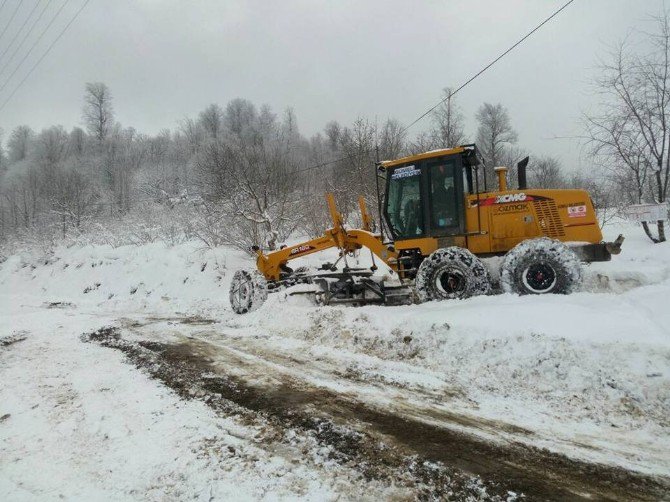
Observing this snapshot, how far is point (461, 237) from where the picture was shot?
7910 mm

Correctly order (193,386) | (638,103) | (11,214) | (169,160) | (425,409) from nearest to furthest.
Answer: (425,409)
(193,386)
(638,103)
(11,214)
(169,160)

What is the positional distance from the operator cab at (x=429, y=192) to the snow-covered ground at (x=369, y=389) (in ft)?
5.96

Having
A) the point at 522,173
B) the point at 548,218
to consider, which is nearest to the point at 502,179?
the point at 522,173

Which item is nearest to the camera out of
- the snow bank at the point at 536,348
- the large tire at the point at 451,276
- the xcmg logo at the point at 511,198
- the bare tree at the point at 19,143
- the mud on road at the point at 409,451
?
the mud on road at the point at 409,451

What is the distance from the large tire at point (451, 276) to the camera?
719cm

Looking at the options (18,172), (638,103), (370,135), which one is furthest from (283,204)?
(18,172)

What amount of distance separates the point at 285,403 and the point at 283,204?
13717 millimetres

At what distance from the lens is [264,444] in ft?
11.0

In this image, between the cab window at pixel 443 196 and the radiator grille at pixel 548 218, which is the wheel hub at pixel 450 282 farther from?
the radiator grille at pixel 548 218

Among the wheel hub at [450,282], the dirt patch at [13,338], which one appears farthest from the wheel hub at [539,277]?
the dirt patch at [13,338]

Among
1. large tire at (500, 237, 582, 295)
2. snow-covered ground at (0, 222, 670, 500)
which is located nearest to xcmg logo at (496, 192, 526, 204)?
large tire at (500, 237, 582, 295)

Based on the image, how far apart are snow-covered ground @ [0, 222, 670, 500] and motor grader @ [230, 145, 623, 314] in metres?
0.70

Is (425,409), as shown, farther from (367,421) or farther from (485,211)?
(485,211)

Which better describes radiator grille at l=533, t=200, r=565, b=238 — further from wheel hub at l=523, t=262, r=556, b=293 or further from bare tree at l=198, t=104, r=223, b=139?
bare tree at l=198, t=104, r=223, b=139
